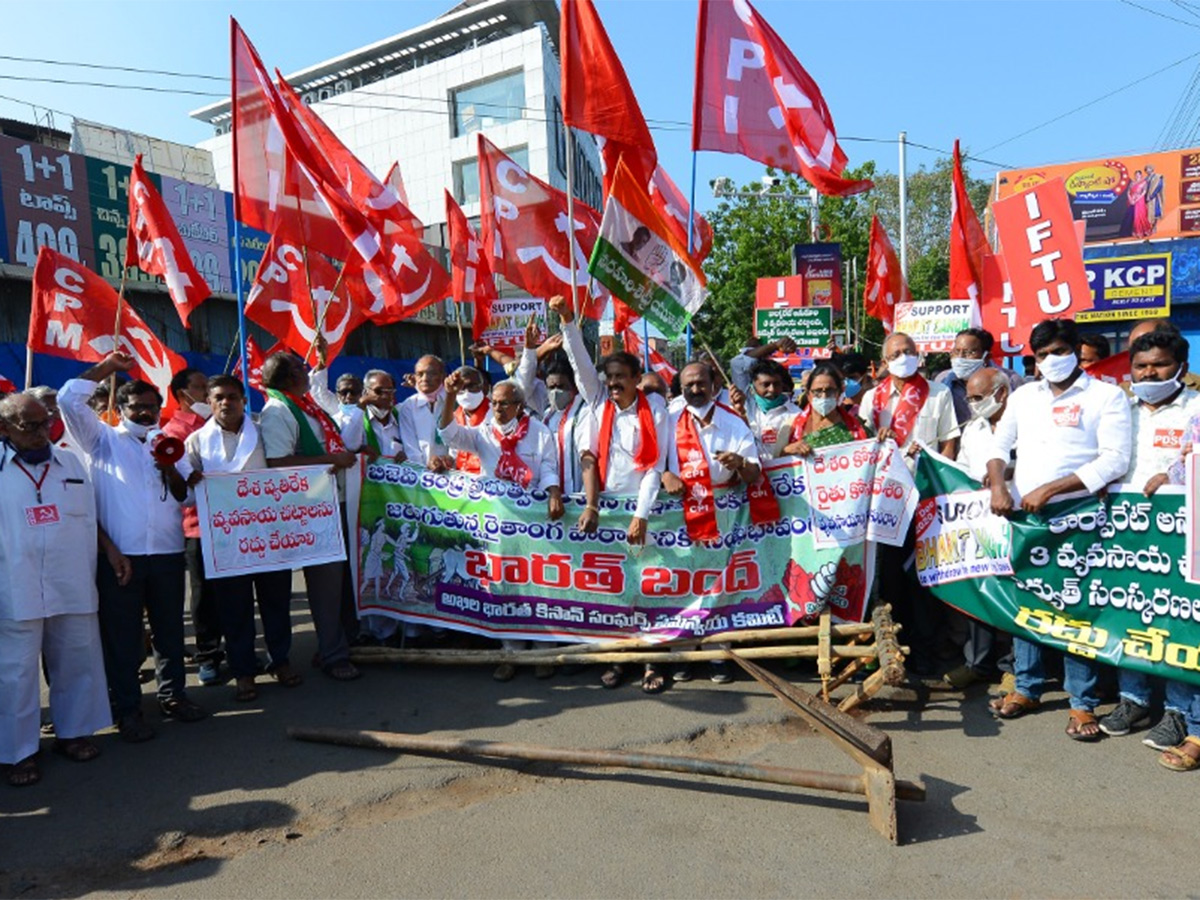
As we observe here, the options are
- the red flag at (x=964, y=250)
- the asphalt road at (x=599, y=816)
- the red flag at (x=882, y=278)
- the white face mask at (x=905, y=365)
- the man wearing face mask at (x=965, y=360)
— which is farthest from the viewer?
the red flag at (x=882, y=278)

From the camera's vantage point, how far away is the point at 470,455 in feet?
18.3

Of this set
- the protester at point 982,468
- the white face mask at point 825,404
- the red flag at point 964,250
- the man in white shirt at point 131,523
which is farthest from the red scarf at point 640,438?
the red flag at point 964,250

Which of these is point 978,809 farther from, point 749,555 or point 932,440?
point 932,440

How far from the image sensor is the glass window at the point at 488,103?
3406cm

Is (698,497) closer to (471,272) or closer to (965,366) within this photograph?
(965,366)

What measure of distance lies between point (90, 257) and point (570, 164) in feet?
41.5

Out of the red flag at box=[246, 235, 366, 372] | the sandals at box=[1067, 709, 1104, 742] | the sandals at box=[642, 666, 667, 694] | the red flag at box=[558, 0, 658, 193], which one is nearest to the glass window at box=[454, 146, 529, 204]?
the red flag at box=[246, 235, 366, 372]

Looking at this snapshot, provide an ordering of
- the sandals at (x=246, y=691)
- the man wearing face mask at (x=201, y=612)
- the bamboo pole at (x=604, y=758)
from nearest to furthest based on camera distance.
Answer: the bamboo pole at (x=604, y=758) → the sandals at (x=246, y=691) → the man wearing face mask at (x=201, y=612)

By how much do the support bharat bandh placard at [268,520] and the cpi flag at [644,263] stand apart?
7.41ft

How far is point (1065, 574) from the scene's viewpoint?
14.2ft

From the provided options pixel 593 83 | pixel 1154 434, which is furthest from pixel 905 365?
pixel 593 83

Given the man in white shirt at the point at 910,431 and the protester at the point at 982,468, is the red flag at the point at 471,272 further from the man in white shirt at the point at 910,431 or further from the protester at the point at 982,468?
the protester at the point at 982,468

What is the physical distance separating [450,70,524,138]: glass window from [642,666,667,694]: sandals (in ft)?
106

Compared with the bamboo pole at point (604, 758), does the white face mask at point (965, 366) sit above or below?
above
